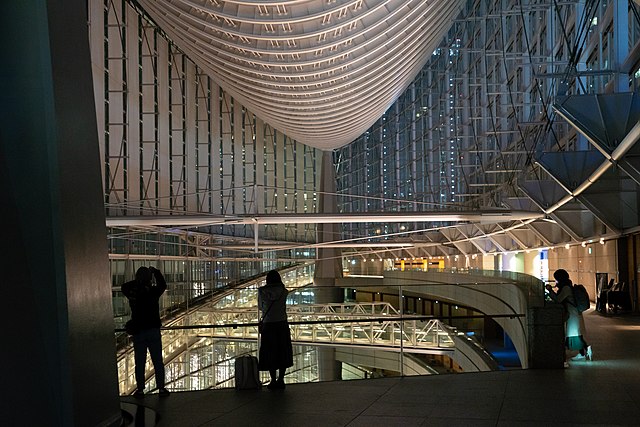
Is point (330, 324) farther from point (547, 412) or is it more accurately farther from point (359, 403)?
point (547, 412)

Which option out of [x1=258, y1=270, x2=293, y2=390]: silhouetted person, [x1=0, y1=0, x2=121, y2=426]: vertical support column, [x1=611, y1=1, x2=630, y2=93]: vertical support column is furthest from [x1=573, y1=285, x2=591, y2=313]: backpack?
[x1=611, y1=1, x2=630, y2=93]: vertical support column

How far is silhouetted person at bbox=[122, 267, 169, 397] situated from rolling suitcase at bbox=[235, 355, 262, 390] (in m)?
0.64

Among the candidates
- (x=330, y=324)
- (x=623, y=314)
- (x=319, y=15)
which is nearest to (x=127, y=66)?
(x=319, y=15)

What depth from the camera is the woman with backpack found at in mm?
9102

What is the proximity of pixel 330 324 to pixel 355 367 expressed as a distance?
205 cm

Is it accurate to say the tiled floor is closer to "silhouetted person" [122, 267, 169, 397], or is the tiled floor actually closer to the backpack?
"silhouetted person" [122, 267, 169, 397]

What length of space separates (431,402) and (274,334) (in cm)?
158

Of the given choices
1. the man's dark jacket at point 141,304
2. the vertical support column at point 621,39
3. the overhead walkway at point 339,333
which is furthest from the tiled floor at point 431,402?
the vertical support column at point 621,39

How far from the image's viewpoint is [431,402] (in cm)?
627

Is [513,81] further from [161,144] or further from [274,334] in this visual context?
[274,334]

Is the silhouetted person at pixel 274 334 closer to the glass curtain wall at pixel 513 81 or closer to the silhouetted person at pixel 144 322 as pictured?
the silhouetted person at pixel 144 322

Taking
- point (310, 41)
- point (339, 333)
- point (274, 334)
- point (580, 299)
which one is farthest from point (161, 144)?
point (274, 334)

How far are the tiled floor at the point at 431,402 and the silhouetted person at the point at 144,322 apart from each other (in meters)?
0.22

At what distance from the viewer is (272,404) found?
6.30 m
